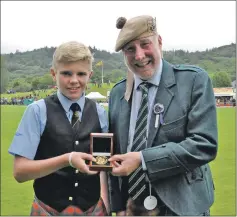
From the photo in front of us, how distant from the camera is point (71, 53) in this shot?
221 centimetres

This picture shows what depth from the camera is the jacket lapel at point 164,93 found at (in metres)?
2.22

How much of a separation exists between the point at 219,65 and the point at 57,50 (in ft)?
21.5

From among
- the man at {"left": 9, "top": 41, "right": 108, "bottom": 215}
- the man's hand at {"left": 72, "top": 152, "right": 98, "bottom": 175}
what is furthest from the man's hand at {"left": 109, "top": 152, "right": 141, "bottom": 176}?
the man at {"left": 9, "top": 41, "right": 108, "bottom": 215}

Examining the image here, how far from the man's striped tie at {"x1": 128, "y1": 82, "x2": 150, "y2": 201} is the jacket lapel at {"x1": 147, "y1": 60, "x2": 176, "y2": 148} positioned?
33 mm

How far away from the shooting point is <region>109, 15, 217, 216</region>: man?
7.00 feet

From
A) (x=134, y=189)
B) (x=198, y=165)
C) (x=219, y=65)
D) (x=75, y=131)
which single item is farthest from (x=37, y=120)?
(x=219, y=65)

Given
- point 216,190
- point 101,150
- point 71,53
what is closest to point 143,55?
point 71,53

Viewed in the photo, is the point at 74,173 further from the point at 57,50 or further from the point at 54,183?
the point at 57,50

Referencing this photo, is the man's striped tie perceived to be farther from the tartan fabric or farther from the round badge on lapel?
the tartan fabric

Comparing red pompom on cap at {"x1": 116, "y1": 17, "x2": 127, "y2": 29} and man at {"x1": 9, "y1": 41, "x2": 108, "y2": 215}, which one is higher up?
red pompom on cap at {"x1": 116, "y1": 17, "x2": 127, "y2": 29}

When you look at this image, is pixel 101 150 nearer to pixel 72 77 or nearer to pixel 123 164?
pixel 123 164

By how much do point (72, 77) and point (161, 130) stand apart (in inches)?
20.3

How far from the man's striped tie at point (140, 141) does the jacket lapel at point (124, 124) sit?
0.05m

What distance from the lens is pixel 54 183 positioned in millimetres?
2301
